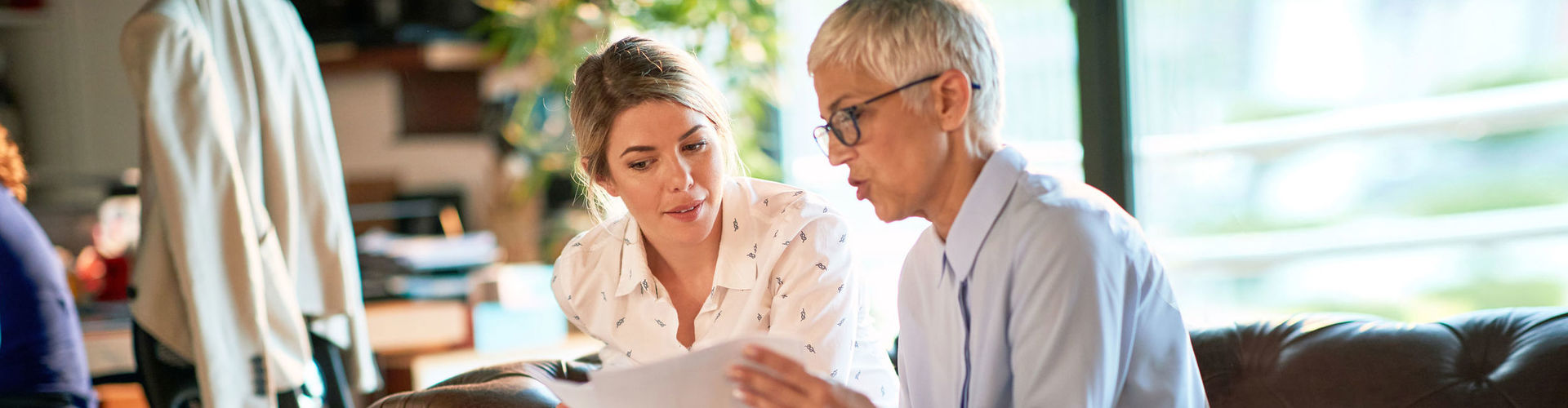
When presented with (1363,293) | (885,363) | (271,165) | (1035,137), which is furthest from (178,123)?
(1363,293)

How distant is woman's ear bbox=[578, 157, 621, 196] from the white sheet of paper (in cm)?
52

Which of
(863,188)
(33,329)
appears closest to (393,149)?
(33,329)

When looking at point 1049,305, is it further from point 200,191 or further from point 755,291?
point 200,191

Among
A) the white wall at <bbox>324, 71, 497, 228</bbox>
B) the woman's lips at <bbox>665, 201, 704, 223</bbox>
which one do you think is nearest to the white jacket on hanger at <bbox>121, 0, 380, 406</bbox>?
the woman's lips at <bbox>665, 201, 704, 223</bbox>

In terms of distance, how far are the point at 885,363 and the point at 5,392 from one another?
5.61 ft

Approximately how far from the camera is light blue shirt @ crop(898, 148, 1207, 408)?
0.98 m

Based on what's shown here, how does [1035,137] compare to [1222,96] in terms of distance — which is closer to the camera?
[1222,96]

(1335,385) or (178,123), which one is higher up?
(178,123)

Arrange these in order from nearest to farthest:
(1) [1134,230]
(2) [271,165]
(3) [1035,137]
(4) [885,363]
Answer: (1) [1134,230] → (4) [885,363] → (2) [271,165] → (3) [1035,137]

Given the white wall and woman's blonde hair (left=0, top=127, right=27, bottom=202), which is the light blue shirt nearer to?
woman's blonde hair (left=0, top=127, right=27, bottom=202)

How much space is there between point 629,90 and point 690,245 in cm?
26

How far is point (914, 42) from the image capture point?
1065 mm

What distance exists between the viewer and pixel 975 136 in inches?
44.0

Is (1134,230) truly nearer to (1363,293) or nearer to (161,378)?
(1363,293)
